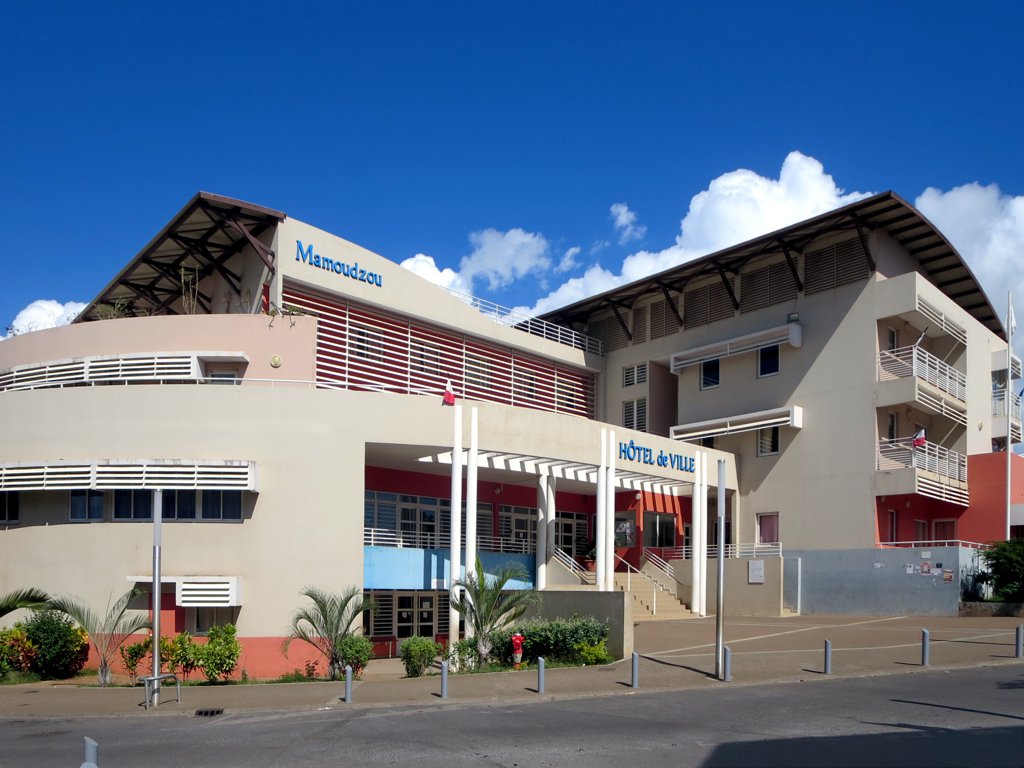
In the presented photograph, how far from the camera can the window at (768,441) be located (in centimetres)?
3800

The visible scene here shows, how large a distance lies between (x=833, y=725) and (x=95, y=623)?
1748 cm

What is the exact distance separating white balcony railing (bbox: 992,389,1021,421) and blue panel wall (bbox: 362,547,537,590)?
27077 millimetres

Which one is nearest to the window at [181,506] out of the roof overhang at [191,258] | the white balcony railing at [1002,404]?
the roof overhang at [191,258]

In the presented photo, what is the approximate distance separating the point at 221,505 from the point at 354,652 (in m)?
5.81

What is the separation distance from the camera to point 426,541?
31.7 m

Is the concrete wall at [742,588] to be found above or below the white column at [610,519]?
below

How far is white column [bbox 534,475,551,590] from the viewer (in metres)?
31.0

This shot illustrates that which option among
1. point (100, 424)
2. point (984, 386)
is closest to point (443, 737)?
point (100, 424)

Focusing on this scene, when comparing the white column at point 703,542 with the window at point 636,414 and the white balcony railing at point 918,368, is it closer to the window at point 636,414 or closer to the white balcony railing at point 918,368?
the window at point 636,414

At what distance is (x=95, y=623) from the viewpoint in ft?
77.9

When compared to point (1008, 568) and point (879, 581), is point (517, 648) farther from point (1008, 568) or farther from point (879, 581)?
point (1008, 568)

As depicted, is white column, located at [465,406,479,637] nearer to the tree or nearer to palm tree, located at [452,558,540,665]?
palm tree, located at [452,558,540,665]

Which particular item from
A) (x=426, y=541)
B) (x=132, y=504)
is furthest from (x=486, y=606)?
(x=132, y=504)

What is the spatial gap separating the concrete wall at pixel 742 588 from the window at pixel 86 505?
64.3 feet
